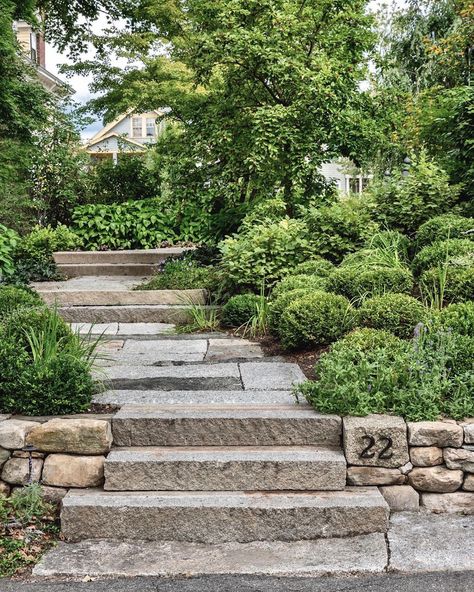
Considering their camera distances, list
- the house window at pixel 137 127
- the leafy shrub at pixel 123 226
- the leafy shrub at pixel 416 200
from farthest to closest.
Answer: the house window at pixel 137 127 → the leafy shrub at pixel 123 226 → the leafy shrub at pixel 416 200

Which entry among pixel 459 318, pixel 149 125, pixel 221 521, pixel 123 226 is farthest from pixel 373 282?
pixel 149 125

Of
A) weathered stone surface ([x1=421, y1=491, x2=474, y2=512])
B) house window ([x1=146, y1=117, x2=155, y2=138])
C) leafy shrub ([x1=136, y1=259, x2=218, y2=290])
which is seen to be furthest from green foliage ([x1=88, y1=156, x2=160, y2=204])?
house window ([x1=146, y1=117, x2=155, y2=138])

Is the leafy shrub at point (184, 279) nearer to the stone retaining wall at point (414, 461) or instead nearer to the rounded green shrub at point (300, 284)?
the rounded green shrub at point (300, 284)

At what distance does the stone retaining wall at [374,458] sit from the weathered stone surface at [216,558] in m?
0.39

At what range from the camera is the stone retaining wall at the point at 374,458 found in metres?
3.96

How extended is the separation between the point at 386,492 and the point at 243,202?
639cm

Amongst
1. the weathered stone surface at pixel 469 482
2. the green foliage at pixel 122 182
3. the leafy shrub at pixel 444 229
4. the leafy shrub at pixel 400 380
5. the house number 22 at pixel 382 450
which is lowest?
the weathered stone surface at pixel 469 482

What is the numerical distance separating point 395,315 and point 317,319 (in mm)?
597

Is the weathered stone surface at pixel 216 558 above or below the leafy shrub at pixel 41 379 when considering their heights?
below

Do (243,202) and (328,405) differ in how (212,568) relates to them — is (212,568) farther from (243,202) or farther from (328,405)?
(243,202)

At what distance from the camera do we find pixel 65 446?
400cm

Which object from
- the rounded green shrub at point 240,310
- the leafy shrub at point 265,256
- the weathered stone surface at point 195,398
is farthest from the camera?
the leafy shrub at point 265,256

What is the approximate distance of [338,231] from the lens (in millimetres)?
7586

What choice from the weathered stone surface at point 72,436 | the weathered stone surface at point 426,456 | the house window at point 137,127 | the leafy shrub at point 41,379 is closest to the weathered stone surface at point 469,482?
the weathered stone surface at point 426,456
